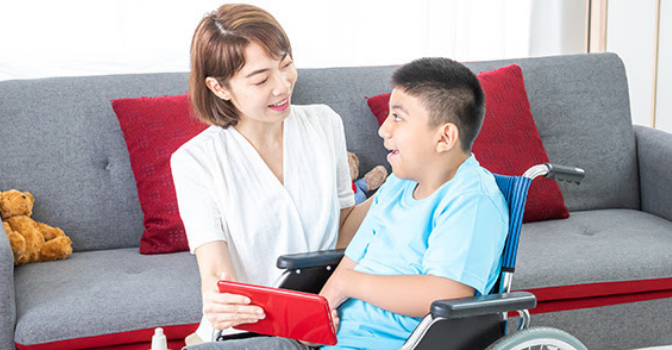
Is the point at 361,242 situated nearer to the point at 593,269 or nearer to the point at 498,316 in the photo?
the point at 498,316

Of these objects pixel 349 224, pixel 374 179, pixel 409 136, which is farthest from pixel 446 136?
pixel 374 179

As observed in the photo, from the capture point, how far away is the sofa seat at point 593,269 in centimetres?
192

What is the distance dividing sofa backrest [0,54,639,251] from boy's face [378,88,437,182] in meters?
1.08

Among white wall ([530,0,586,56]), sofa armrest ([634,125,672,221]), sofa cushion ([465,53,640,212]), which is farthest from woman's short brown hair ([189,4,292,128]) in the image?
white wall ([530,0,586,56])

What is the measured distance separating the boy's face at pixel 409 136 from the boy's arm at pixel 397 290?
0.21 m

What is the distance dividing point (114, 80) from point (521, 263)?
1424 mm

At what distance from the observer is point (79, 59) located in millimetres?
2713

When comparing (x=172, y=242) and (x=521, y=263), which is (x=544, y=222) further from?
(x=172, y=242)

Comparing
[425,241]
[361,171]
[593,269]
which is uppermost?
[425,241]

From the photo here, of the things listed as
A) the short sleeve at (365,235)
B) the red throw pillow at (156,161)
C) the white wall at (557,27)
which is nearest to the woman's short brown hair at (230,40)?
the short sleeve at (365,235)

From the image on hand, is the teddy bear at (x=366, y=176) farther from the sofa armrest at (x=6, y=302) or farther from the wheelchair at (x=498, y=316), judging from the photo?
the sofa armrest at (x=6, y=302)

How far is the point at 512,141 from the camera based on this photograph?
2355 millimetres

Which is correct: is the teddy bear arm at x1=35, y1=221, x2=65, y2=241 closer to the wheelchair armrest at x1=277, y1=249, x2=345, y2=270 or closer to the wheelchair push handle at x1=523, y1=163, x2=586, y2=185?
the wheelchair armrest at x1=277, y1=249, x2=345, y2=270

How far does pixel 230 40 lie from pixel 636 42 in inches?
103
